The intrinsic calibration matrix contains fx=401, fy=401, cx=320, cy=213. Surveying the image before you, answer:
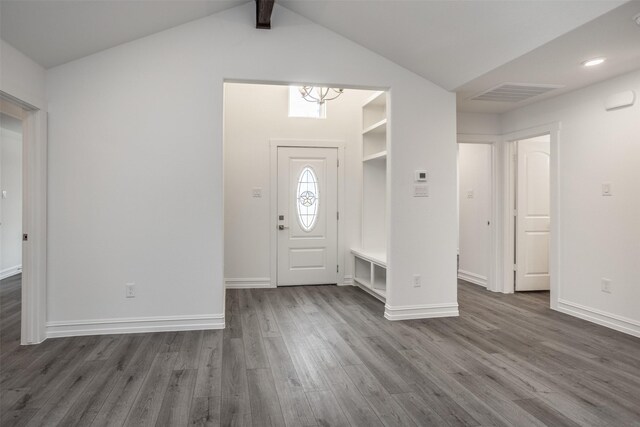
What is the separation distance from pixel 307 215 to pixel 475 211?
2.48 metres

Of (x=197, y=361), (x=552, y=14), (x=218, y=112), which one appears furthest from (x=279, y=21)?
(x=197, y=361)

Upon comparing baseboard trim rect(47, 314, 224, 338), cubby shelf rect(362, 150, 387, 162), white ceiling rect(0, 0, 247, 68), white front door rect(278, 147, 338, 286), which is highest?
white ceiling rect(0, 0, 247, 68)

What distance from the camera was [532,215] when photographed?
17.8 ft

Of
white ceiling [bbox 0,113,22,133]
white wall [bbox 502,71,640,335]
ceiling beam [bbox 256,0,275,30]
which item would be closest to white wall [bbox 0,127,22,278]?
white ceiling [bbox 0,113,22,133]

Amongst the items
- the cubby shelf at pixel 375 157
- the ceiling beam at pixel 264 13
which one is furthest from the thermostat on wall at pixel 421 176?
the ceiling beam at pixel 264 13

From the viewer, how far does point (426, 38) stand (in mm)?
3584

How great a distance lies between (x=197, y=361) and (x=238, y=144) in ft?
11.0

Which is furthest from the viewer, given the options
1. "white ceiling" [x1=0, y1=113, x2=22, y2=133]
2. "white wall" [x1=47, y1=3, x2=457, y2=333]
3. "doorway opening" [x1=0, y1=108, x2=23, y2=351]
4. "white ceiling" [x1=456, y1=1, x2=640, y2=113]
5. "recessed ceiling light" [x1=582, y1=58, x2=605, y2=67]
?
"doorway opening" [x1=0, y1=108, x2=23, y2=351]

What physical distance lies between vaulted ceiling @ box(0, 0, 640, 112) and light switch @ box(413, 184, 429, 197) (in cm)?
106

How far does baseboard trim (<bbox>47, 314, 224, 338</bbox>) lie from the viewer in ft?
11.7

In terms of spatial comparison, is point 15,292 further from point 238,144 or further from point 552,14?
point 552,14

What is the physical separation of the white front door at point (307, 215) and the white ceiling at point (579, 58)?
2.22 meters

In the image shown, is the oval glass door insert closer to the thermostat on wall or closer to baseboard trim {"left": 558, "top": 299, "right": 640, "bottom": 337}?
the thermostat on wall

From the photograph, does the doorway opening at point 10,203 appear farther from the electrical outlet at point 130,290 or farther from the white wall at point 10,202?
the electrical outlet at point 130,290
